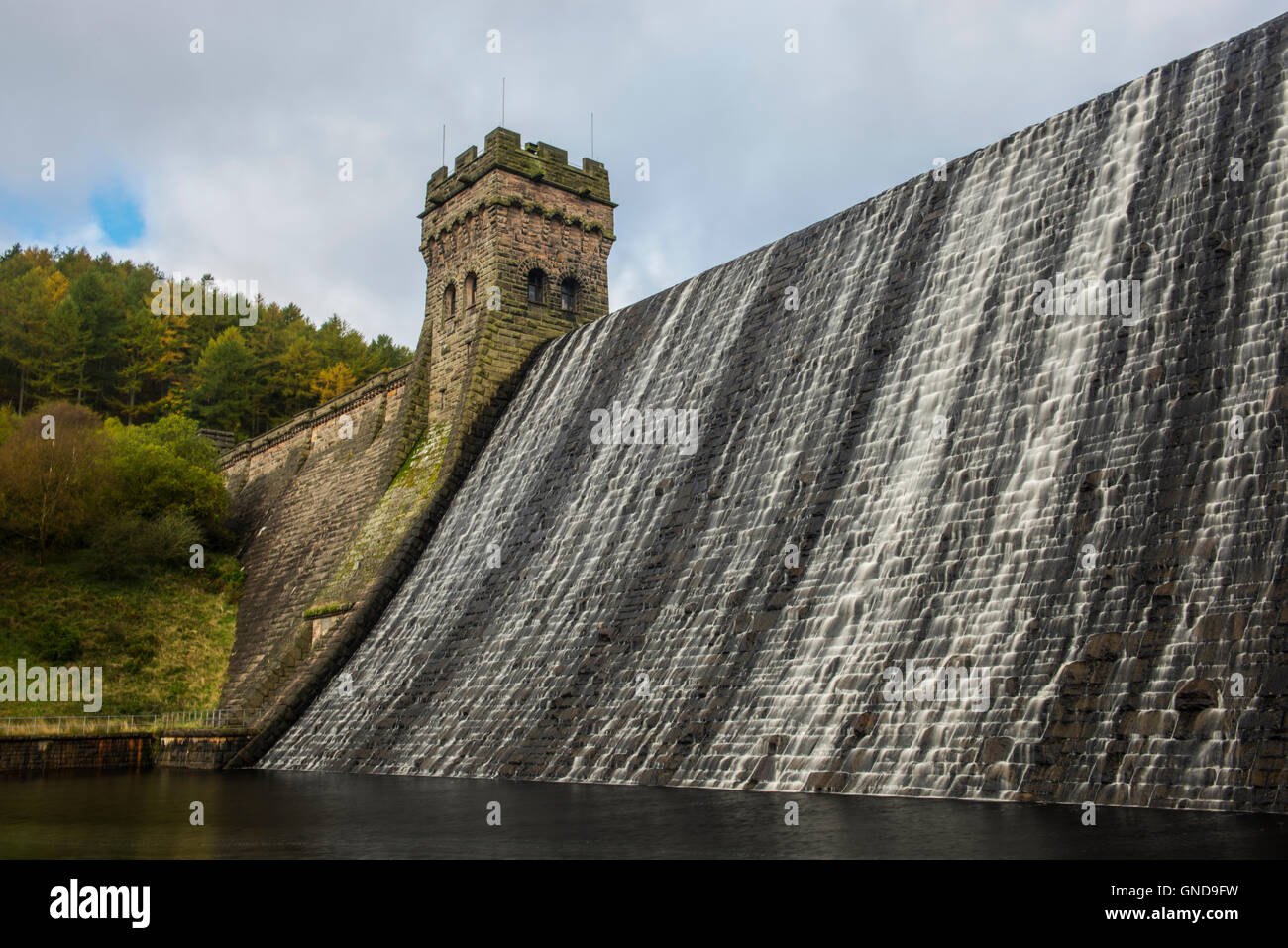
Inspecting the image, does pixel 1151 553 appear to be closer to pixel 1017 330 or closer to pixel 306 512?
pixel 1017 330

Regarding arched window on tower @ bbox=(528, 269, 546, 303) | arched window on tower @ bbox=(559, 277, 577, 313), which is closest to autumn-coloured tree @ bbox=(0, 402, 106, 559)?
arched window on tower @ bbox=(528, 269, 546, 303)

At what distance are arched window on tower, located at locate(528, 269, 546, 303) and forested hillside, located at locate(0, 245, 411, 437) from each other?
3400 cm

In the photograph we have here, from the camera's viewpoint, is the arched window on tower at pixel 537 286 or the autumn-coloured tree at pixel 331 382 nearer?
the arched window on tower at pixel 537 286

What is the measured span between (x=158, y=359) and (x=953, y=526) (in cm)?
6835

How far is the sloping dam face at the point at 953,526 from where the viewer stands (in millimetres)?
11766

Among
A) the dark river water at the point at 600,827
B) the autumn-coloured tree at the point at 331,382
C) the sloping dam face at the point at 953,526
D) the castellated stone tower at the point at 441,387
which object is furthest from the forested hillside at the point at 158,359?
the dark river water at the point at 600,827

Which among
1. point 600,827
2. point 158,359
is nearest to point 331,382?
point 158,359

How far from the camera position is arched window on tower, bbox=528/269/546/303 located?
34.4 metres

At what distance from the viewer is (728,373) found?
2306 cm

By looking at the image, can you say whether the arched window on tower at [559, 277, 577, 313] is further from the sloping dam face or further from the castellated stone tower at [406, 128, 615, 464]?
the sloping dam face

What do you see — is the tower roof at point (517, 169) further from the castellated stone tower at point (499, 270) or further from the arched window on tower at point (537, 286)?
the arched window on tower at point (537, 286)

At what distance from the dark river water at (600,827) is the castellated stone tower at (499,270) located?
58.2 ft

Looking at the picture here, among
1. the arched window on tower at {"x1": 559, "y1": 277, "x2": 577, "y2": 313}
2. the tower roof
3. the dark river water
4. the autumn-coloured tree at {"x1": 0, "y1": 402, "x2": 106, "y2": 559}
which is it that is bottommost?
the dark river water

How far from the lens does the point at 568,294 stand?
35.3 meters
